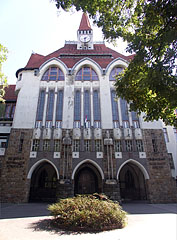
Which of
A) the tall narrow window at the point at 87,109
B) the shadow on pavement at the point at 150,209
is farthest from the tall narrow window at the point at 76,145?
the shadow on pavement at the point at 150,209

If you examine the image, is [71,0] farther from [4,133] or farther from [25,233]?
[4,133]

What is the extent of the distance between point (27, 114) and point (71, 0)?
15.5 m

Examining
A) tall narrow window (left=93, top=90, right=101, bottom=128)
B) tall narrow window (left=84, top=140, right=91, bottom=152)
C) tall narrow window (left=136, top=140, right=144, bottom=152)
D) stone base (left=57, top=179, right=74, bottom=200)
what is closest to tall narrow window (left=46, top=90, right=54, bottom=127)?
tall narrow window (left=84, top=140, right=91, bottom=152)

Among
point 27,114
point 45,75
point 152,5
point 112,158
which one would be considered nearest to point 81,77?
point 45,75

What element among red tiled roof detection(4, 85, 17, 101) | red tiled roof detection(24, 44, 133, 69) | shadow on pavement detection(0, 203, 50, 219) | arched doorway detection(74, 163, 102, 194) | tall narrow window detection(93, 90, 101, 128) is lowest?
shadow on pavement detection(0, 203, 50, 219)

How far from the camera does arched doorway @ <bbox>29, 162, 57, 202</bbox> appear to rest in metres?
19.0

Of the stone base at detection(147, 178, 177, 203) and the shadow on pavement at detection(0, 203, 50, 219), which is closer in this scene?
the shadow on pavement at detection(0, 203, 50, 219)

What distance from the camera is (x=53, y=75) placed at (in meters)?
22.8

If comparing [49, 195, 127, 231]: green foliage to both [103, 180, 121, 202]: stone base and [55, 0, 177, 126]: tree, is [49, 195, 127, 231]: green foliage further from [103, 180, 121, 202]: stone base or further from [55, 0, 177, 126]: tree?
[103, 180, 121, 202]: stone base

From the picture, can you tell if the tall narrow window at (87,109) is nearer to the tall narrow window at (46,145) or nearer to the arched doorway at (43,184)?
the tall narrow window at (46,145)

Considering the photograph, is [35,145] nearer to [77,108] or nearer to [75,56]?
[77,108]

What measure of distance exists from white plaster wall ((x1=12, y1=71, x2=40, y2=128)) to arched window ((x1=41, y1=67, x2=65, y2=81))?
1.33 meters

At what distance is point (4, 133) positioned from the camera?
809 inches

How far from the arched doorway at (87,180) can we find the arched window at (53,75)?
13.0 metres
